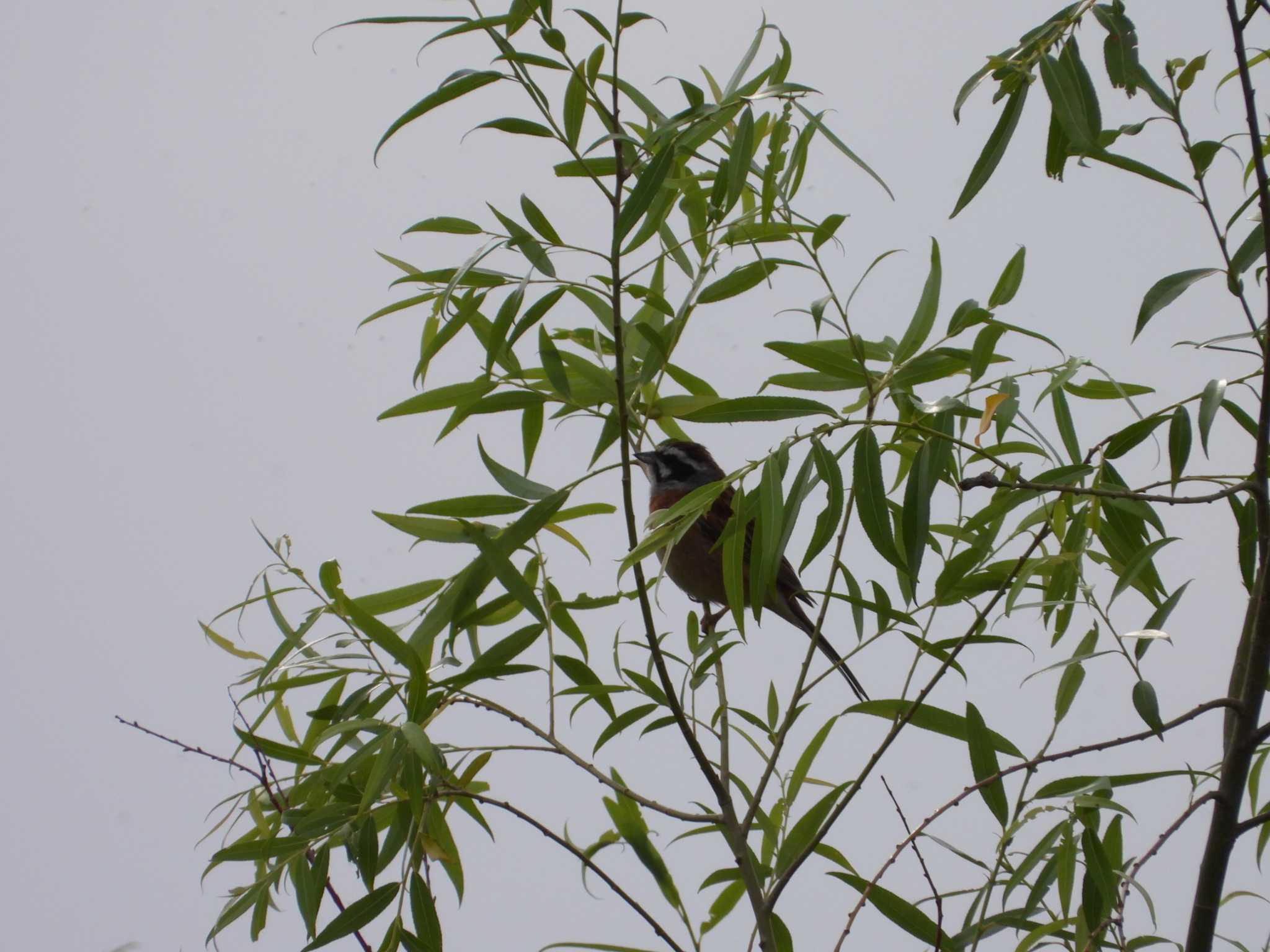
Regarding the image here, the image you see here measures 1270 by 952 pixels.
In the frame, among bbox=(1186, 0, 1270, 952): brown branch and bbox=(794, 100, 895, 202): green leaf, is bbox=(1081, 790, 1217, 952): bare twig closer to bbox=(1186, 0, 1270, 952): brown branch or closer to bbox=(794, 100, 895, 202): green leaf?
bbox=(1186, 0, 1270, 952): brown branch

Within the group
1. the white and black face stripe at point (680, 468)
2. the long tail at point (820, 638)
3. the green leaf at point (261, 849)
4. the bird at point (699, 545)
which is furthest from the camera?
the white and black face stripe at point (680, 468)

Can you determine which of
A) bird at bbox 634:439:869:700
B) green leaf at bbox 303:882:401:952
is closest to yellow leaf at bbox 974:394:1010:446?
green leaf at bbox 303:882:401:952

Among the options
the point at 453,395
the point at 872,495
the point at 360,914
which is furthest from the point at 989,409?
the point at 360,914

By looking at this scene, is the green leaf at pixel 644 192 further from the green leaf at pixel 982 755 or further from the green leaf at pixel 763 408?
the green leaf at pixel 982 755

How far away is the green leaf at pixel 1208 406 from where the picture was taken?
4.88 feet

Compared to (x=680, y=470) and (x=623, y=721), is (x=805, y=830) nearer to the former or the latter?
(x=623, y=721)

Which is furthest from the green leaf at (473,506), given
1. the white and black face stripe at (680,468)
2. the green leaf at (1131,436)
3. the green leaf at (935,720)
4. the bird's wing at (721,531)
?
the white and black face stripe at (680,468)

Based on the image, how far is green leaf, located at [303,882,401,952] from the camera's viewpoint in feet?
5.57

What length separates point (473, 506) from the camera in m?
1.70

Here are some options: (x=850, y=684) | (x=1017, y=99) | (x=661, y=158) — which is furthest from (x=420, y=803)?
(x=850, y=684)

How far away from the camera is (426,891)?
171 cm

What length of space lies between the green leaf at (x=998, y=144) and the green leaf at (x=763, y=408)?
0.35 meters

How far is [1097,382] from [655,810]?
37.7 inches

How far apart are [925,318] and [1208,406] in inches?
17.3
